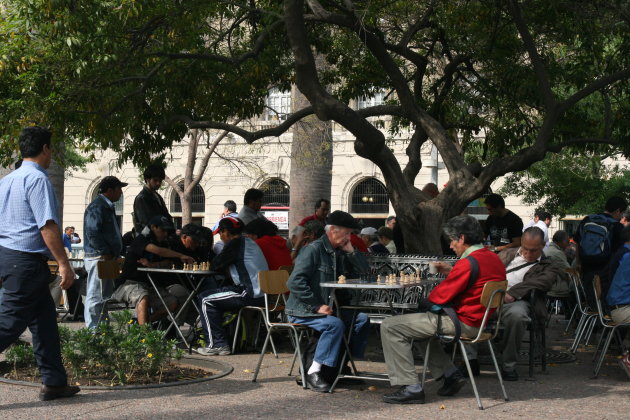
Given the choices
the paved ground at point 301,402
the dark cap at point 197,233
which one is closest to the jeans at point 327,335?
the paved ground at point 301,402

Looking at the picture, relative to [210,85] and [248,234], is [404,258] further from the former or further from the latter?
[210,85]

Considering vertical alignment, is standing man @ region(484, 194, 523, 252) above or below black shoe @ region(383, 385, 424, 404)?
above

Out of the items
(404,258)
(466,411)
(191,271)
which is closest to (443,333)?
(466,411)

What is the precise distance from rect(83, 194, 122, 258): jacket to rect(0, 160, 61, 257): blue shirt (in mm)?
3331

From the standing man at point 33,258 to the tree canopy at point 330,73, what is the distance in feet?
14.0

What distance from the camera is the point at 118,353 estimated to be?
7.88m

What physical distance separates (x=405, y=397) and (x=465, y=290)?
94cm

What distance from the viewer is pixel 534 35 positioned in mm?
14461

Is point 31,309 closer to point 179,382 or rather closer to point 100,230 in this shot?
point 179,382

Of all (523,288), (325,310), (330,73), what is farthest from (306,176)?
(325,310)

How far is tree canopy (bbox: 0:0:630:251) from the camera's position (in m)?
11.6

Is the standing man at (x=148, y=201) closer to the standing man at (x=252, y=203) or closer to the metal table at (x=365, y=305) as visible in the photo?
the standing man at (x=252, y=203)

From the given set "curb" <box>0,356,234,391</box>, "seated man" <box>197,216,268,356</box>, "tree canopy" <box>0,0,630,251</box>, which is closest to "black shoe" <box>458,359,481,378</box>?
"curb" <box>0,356,234,391</box>

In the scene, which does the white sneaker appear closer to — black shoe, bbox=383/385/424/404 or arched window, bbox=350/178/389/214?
black shoe, bbox=383/385/424/404
